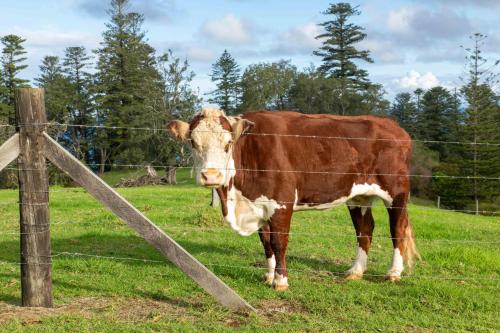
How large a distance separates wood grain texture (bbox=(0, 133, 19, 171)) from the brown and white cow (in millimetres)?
1614

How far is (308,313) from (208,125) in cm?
227

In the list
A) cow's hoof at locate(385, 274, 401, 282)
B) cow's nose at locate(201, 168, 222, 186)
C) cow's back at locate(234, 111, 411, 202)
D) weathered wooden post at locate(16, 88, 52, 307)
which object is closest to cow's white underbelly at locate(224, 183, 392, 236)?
cow's back at locate(234, 111, 411, 202)

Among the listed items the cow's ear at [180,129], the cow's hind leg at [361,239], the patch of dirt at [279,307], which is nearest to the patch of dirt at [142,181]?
the cow's hind leg at [361,239]

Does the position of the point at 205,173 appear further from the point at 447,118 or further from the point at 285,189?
the point at 447,118

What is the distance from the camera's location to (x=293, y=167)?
21.5 ft

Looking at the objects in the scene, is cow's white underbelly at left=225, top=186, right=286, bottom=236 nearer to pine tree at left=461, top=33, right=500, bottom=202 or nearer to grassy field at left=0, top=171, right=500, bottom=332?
grassy field at left=0, top=171, right=500, bottom=332

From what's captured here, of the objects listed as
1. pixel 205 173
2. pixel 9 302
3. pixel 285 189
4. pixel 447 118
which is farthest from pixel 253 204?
pixel 447 118

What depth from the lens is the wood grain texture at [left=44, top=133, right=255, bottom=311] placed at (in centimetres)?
524

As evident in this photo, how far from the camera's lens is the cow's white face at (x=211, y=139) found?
5676 mm

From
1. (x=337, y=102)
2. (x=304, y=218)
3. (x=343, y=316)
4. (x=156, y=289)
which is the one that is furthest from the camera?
(x=337, y=102)

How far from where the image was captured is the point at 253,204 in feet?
21.2

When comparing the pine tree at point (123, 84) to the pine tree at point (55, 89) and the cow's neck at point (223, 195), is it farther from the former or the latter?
the cow's neck at point (223, 195)

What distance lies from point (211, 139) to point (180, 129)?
16.3 inches

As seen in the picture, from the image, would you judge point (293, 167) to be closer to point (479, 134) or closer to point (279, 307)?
point (279, 307)
